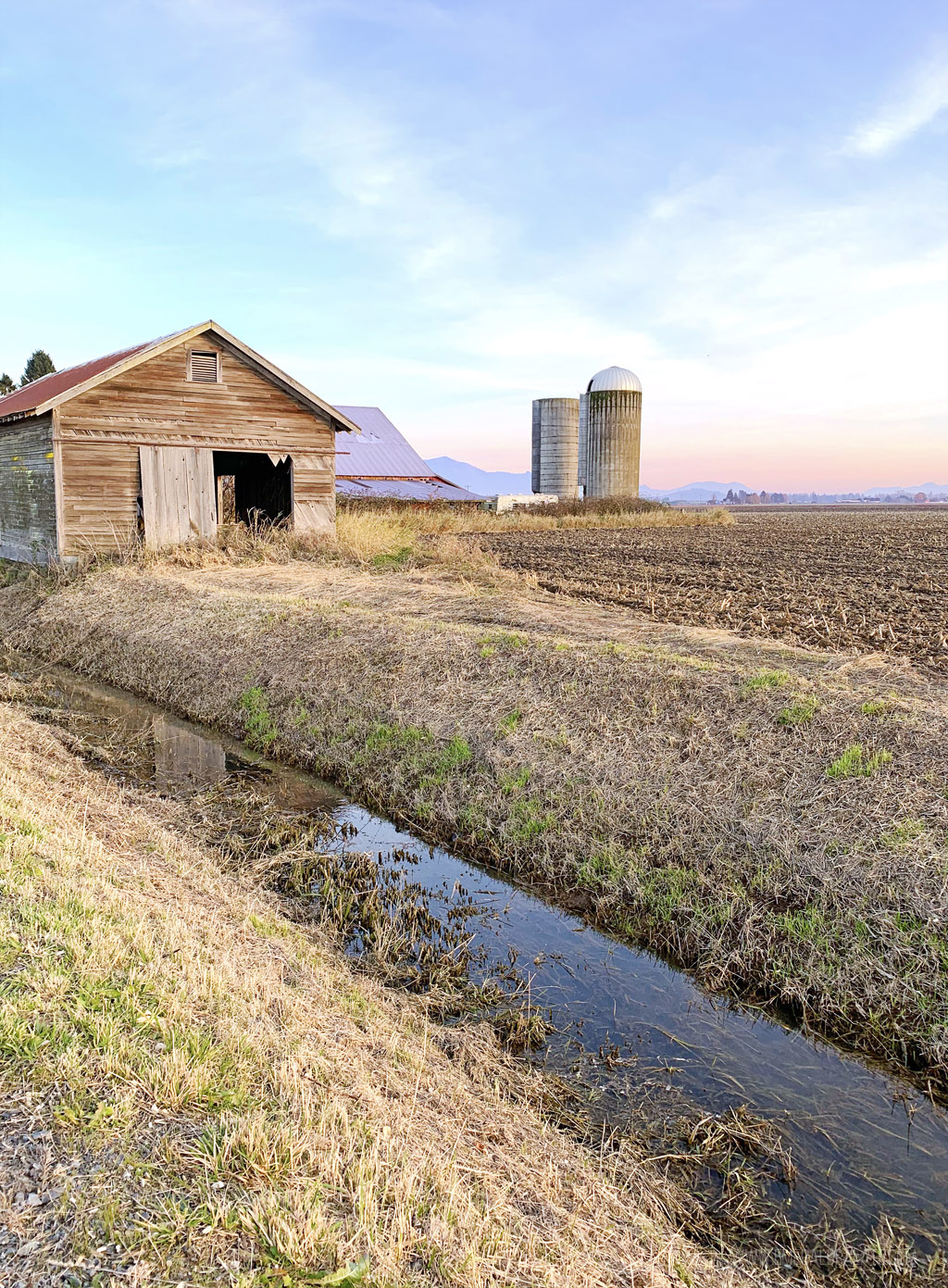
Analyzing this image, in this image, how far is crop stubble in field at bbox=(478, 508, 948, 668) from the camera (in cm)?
1247

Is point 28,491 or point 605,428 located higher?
point 605,428

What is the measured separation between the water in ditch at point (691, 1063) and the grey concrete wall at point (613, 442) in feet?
144

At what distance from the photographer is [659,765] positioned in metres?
7.87

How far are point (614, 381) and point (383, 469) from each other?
15.2m

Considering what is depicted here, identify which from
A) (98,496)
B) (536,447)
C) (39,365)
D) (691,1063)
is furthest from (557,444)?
(691,1063)

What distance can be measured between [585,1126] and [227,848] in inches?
164

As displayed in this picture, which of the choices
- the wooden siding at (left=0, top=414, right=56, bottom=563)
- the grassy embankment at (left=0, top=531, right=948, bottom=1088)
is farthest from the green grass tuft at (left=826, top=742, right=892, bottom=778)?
the wooden siding at (left=0, top=414, right=56, bottom=563)

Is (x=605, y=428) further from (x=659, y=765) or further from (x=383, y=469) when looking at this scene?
(x=659, y=765)

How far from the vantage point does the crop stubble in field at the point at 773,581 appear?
40.9 feet

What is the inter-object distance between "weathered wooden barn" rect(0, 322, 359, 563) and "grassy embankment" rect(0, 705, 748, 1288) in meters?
16.4

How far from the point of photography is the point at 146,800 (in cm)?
828

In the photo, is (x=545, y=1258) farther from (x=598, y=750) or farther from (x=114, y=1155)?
(x=598, y=750)

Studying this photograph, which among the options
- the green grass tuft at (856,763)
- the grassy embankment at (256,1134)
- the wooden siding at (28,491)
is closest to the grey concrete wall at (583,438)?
the wooden siding at (28,491)

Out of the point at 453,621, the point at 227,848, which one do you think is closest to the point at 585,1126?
the point at 227,848
